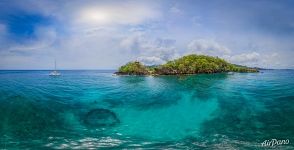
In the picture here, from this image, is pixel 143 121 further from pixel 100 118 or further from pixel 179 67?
pixel 179 67

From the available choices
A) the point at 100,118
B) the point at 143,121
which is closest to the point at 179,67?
the point at 143,121

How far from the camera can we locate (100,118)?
86.4 feet

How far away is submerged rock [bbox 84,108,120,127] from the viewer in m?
25.1

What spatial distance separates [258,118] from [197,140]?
9201mm

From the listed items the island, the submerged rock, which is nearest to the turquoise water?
the submerged rock

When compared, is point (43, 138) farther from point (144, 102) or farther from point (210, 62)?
point (210, 62)

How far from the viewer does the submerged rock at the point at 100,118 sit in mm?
25109

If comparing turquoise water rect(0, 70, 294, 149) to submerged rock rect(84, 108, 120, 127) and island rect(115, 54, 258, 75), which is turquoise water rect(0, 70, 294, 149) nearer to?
submerged rock rect(84, 108, 120, 127)

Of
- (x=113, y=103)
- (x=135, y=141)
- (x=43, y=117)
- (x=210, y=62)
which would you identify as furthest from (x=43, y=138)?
(x=210, y=62)

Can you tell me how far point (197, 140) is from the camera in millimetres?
21297
